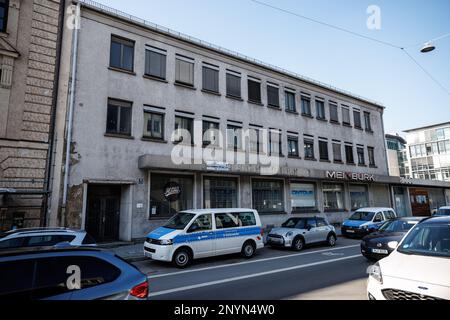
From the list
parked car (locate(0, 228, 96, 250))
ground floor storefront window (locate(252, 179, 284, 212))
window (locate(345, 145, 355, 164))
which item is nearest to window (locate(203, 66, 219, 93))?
ground floor storefront window (locate(252, 179, 284, 212))

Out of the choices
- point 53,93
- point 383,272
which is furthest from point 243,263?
point 53,93

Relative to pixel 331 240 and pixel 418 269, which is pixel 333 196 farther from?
pixel 418 269

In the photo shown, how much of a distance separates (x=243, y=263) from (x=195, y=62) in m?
13.1

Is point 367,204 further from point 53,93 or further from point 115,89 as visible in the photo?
point 53,93

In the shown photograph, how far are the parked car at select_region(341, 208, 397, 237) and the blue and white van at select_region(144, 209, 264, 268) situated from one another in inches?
300

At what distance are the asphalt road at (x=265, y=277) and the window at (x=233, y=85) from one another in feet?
39.0

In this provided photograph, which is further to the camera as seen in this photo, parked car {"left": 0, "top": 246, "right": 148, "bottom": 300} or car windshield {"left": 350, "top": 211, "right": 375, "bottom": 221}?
car windshield {"left": 350, "top": 211, "right": 375, "bottom": 221}

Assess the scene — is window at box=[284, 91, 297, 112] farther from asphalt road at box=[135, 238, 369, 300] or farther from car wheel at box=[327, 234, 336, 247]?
asphalt road at box=[135, 238, 369, 300]

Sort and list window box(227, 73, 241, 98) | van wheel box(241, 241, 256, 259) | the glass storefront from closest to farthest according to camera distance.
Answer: van wheel box(241, 241, 256, 259) < window box(227, 73, 241, 98) < the glass storefront

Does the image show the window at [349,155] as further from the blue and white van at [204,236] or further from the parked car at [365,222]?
the blue and white van at [204,236]

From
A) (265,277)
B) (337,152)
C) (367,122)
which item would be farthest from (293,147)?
(265,277)

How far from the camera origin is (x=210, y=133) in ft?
58.3

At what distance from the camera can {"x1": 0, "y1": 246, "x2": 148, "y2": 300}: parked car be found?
10.6 feet

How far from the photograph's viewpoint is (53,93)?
1323 cm
